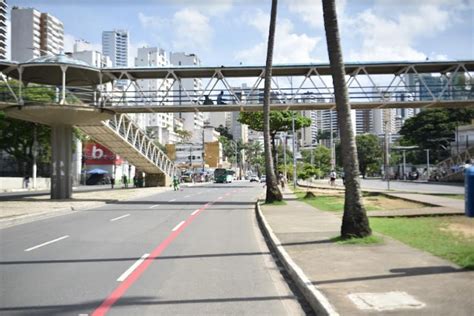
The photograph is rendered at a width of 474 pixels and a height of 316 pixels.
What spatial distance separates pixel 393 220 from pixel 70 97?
22566mm

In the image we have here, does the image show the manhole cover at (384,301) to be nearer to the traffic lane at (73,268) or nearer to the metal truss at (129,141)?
the traffic lane at (73,268)

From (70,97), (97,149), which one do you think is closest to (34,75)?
(70,97)

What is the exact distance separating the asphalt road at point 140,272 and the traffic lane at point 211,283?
0.6 inches

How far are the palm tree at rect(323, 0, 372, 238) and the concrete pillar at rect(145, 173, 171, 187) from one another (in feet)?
156

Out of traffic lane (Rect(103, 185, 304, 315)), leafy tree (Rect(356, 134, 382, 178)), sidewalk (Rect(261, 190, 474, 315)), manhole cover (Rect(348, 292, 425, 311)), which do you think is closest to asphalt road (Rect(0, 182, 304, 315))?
traffic lane (Rect(103, 185, 304, 315))

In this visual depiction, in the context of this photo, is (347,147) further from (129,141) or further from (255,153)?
(255,153)

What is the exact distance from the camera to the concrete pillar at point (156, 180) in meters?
59.0

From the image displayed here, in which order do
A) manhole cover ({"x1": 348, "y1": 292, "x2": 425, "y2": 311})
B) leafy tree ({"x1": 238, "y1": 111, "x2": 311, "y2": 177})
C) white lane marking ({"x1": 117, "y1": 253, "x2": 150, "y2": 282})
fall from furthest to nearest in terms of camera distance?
1. leafy tree ({"x1": 238, "y1": 111, "x2": 311, "y2": 177})
2. white lane marking ({"x1": 117, "y1": 253, "x2": 150, "y2": 282})
3. manhole cover ({"x1": 348, "y1": 292, "x2": 425, "y2": 311})

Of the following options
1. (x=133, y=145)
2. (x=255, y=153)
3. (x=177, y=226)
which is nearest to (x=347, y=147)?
(x=177, y=226)

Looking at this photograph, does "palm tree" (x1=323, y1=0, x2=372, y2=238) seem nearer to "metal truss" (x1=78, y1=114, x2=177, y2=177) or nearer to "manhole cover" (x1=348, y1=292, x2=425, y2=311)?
"manhole cover" (x1=348, y1=292, x2=425, y2=311)

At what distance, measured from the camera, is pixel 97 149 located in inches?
3541

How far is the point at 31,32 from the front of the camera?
108500 mm

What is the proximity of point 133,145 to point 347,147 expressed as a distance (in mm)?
33236

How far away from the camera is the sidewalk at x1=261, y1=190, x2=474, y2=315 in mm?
6402
